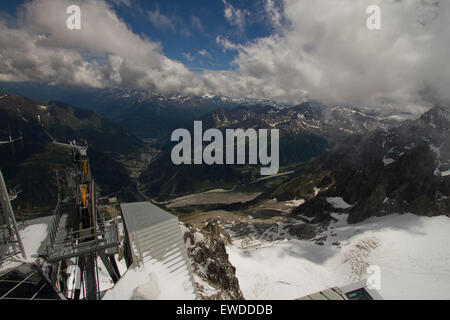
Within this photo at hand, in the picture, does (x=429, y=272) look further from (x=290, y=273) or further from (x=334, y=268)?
(x=290, y=273)

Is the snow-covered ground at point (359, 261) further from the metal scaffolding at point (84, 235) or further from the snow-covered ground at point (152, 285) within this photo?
the metal scaffolding at point (84, 235)

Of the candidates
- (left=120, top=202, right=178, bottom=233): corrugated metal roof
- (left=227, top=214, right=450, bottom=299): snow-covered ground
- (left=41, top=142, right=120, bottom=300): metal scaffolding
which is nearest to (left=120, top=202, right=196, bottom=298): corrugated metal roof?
(left=120, top=202, right=178, bottom=233): corrugated metal roof

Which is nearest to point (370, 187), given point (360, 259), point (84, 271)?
point (360, 259)

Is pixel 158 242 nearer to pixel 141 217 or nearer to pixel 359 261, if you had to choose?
pixel 141 217

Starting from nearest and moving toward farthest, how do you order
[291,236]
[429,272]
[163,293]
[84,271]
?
[163,293]
[84,271]
[429,272]
[291,236]

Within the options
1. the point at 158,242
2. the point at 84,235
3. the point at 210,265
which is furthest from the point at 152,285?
the point at 210,265
